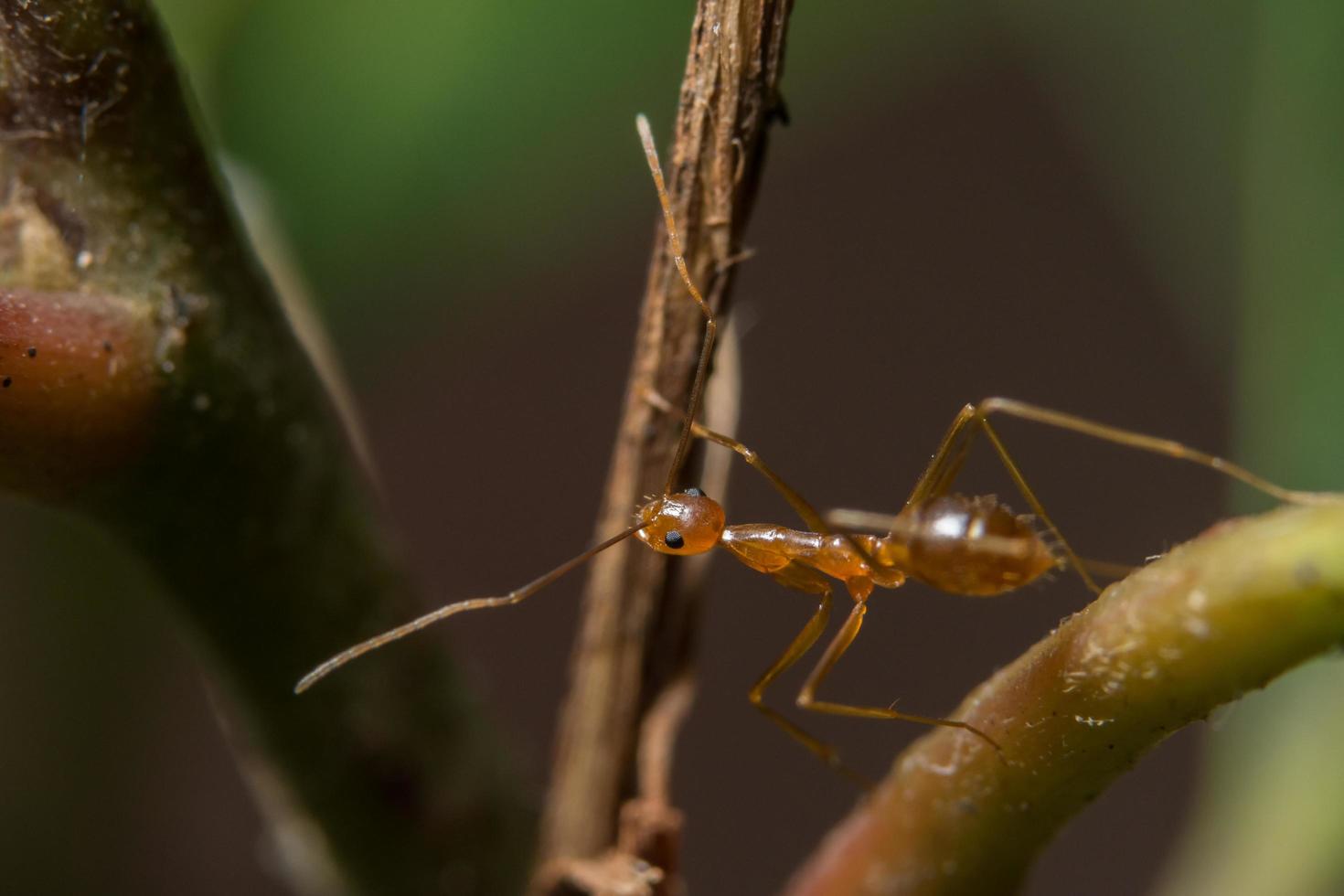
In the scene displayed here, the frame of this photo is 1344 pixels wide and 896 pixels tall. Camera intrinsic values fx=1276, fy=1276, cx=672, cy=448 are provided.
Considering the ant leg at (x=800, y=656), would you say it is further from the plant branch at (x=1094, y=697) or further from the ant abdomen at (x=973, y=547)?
the plant branch at (x=1094, y=697)

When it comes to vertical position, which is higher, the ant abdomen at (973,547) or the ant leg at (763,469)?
the ant leg at (763,469)

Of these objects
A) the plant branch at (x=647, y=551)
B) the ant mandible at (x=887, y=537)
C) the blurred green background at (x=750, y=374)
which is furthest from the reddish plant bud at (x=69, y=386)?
the plant branch at (x=647, y=551)

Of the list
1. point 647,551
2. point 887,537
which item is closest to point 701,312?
point 647,551

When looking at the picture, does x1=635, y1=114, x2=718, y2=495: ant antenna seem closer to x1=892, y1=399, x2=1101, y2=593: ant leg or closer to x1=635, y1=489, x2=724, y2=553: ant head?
x1=635, y1=489, x2=724, y2=553: ant head

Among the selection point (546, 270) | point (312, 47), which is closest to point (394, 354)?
point (546, 270)

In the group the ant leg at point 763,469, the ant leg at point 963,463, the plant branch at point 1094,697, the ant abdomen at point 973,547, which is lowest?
the plant branch at point 1094,697

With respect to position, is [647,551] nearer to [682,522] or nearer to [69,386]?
[682,522]

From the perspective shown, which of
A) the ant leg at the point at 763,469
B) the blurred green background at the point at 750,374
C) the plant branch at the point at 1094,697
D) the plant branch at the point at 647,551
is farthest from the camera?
the blurred green background at the point at 750,374
